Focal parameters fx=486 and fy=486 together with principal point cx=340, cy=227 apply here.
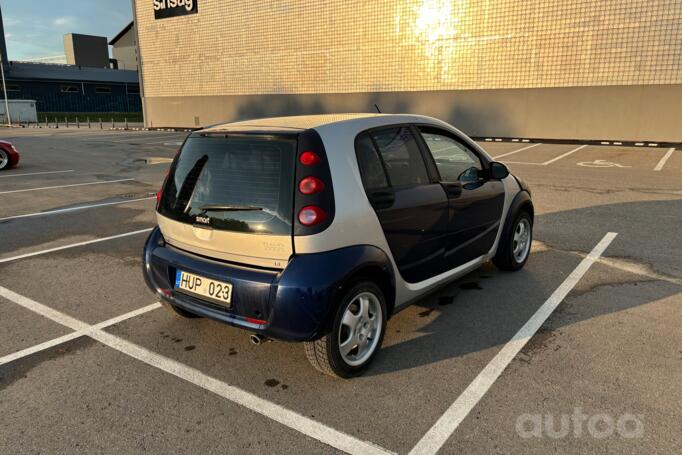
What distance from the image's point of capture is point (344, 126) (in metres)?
3.17

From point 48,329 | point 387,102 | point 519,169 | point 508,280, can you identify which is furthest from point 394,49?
point 48,329

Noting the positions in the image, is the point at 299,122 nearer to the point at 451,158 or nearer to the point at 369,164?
the point at 369,164

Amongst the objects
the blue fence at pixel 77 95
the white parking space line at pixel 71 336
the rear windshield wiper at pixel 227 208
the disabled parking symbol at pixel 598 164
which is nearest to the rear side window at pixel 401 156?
the rear windshield wiper at pixel 227 208

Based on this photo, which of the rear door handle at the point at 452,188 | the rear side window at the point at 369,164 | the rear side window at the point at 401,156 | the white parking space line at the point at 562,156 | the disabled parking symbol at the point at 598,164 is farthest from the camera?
the white parking space line at the point at 562,156

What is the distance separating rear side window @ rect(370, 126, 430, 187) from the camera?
3.32 meters

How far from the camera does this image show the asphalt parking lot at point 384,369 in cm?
254

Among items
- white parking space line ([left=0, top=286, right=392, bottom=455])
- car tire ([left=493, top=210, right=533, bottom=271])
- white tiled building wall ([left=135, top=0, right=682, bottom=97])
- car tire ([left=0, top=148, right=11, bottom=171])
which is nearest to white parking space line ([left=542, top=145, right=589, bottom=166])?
white tiled building wall ([left=135, top=0, right=682, bottom=97])

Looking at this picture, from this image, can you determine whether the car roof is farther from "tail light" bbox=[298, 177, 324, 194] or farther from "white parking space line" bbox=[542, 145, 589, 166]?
"white parking space line" bbox=[542, 145, 589, 166]

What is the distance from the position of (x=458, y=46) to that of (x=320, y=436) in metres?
22.0

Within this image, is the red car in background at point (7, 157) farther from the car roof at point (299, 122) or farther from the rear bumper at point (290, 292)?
the rear bumper at point (290, 292)

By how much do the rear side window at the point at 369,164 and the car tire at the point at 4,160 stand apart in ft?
44.8

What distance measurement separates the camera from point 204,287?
10.1 feet

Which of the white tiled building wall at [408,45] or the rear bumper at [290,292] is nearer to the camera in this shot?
the rear bumper at [290,292]

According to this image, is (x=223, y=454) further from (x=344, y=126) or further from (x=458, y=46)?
(x=458, y=46)
